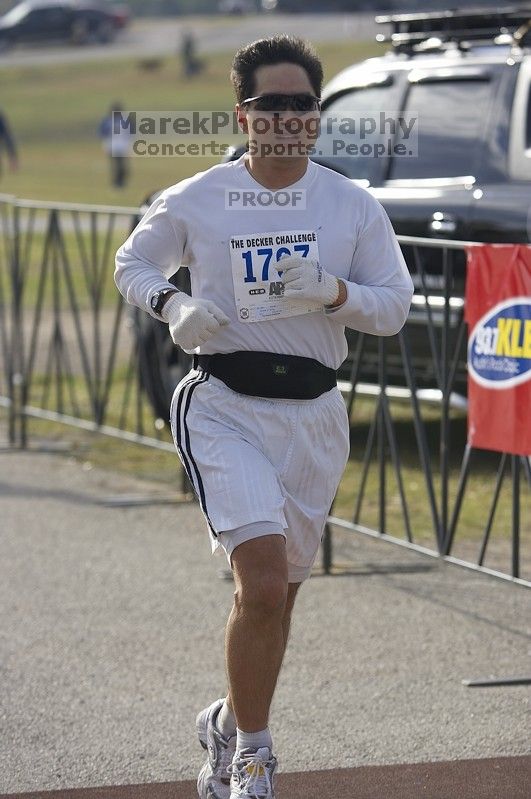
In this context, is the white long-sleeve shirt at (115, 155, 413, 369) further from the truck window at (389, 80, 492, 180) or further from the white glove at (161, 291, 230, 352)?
the truck window at (389, 80, 492, 180)

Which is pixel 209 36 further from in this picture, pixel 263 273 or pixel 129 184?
pixel 263 273

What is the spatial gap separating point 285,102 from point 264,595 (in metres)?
1.23

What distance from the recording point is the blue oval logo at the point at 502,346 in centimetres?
507

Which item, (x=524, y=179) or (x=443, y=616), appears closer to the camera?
(x=443, y=616)

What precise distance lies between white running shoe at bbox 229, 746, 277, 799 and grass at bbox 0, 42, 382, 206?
24.0 m

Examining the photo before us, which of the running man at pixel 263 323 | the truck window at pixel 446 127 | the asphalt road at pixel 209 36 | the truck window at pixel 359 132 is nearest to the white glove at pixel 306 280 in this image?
the running man at pixel 263 323

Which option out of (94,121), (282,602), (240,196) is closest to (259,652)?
(282,602)

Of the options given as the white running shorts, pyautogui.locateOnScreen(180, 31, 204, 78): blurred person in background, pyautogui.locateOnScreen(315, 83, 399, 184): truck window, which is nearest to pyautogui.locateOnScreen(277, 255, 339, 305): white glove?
the white running shorts

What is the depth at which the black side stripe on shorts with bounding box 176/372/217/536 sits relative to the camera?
12.3 feet

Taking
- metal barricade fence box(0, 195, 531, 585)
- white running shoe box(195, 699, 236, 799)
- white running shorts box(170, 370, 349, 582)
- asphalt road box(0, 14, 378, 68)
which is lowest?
asphalt road box(0, 14, 378, 68)

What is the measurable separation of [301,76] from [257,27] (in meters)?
62.1

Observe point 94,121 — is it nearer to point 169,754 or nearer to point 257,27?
point 257,27

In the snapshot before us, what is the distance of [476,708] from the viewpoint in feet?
15.2

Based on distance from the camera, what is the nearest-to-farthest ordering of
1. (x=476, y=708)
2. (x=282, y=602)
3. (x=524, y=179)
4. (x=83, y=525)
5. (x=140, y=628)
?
1. (x=282, y=602)
2. (x=476, y=708)
3. (x=140, y=628)
4. (x=83, y=525)
5. (x=524, y=179)
